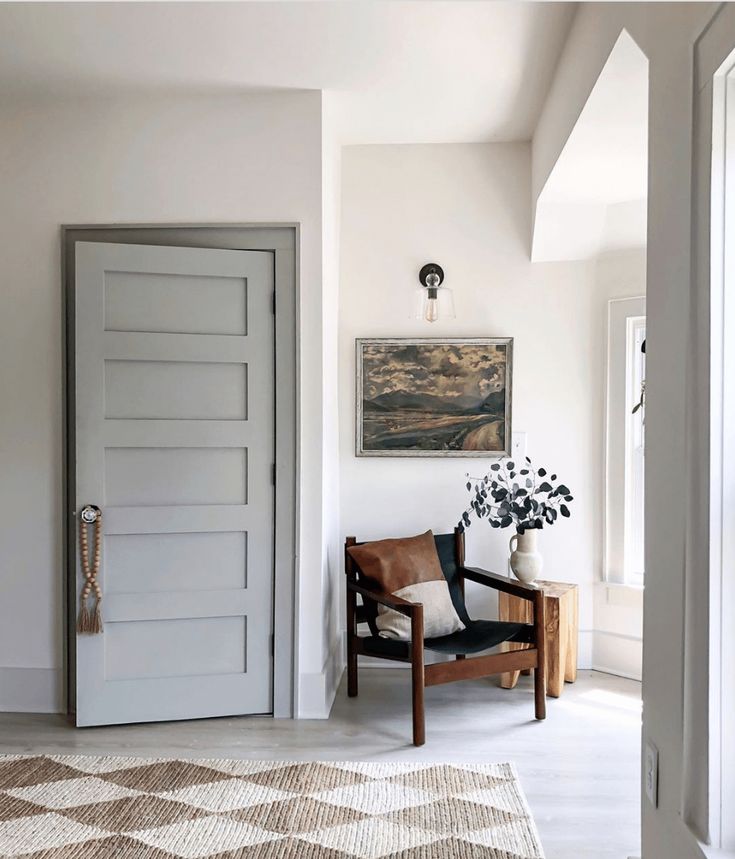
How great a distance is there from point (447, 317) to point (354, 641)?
170 centimetres

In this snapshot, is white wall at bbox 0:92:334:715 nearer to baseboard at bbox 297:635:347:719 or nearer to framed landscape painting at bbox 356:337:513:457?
baseboard at bbox 297:635:347:719

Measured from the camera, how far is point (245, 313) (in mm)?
3520

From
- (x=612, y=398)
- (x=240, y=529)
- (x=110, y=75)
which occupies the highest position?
(x=110, y=75)

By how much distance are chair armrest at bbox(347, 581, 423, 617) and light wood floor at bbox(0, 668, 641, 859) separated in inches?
20.2

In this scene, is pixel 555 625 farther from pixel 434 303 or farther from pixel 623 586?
pixel 434 303

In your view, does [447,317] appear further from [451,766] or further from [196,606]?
[451,766]

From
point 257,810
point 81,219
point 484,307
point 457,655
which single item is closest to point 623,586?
point 457,655

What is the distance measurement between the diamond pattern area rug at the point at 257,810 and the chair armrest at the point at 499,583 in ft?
2.66

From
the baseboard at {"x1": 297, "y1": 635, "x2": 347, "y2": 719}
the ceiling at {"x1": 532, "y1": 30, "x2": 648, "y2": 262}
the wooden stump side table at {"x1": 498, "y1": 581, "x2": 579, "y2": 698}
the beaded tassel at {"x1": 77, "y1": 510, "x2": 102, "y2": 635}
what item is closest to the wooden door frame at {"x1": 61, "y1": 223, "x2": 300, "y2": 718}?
the baseboard at {"x1": 297, "y1": 635, "x2": 347, "y2": 719}

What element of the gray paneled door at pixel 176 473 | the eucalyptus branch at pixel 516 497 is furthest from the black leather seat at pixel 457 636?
the gray paneled door at pixel 176 473

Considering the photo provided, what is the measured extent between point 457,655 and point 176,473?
1.47 m

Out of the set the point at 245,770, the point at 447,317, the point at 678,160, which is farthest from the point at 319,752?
the point at 678,160

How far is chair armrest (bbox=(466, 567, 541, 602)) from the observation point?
3557mm

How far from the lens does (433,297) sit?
4.13m
